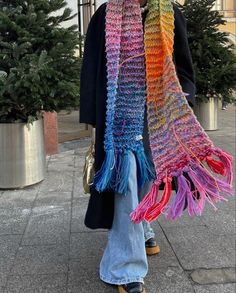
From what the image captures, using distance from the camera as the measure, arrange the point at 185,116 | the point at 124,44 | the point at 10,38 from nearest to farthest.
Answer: the point at 185,116
the point at 124,44
the point at 10,38

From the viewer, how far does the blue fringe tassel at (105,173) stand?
2707 mm

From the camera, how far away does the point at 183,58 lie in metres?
2.86

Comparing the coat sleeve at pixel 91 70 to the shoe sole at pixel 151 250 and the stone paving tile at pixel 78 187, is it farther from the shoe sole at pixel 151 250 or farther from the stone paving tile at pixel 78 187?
the stone paving tile at pixel 78 187

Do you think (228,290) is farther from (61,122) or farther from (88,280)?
(61,122)

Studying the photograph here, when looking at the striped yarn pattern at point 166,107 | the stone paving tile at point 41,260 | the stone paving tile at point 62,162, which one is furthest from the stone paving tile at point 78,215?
the striped yarn pattern at point 166,107

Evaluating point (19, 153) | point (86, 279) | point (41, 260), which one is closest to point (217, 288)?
point (86, 279)

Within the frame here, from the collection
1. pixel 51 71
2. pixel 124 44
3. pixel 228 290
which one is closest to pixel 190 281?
pixel 228 290

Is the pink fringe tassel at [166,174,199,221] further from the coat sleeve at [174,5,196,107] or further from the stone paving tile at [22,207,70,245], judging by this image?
the stone paving tile at [22,207,70,245]

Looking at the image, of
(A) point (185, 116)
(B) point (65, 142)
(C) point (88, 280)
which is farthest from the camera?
(B) point (65, 142)

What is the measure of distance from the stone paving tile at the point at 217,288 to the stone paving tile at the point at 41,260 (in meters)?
0.92

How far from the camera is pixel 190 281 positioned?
3096mm

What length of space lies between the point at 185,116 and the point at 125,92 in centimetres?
46

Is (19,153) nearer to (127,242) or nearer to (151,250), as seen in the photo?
(151,250)

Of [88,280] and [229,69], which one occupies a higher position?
[229,69]
